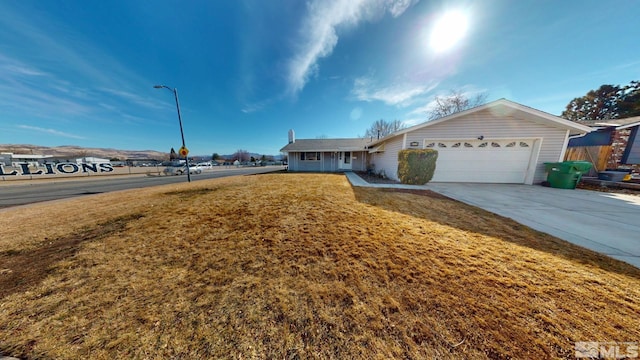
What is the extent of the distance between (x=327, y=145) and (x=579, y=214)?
1548cm

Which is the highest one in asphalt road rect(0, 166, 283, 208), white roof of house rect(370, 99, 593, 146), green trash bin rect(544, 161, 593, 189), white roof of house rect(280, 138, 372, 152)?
white roof of house rect(370, 99, 593, 146)

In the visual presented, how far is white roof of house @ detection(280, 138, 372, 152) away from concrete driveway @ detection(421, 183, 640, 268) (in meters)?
10.7

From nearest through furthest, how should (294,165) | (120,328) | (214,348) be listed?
(214,348) < (120,328) < (294,165)

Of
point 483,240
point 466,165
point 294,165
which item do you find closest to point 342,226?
point 483,240

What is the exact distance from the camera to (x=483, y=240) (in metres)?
3.25

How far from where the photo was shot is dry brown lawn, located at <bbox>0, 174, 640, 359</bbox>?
1.58m

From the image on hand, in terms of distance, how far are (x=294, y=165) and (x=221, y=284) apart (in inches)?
653

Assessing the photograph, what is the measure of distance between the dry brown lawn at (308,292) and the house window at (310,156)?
14439 mm

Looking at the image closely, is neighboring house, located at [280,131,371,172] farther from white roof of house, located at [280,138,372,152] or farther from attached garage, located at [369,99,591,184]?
attached garage, located at [369,99,591,184]

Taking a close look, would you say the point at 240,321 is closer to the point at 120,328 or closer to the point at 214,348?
the point at 214,348

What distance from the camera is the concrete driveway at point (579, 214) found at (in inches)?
126

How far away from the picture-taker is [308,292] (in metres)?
2.15

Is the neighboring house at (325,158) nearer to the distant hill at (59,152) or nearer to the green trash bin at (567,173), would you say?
the green trash bin at (567,173)

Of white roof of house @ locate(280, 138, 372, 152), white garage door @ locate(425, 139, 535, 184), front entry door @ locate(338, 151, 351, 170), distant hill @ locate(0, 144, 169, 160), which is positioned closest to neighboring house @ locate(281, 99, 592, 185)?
white garage door @ locate(425, 139, 535, 184)
